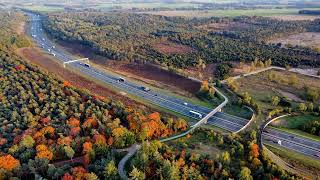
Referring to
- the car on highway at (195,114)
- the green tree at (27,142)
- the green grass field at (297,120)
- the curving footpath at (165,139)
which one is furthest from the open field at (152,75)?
the green tree at (27,142)

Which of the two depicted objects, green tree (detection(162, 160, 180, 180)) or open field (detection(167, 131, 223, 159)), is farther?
open field (detection(167, 131, 223, 159))

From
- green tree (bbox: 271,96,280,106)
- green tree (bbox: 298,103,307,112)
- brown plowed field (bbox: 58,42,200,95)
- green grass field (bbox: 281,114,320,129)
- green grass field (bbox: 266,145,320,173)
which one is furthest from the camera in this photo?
brown plowed field (bbox: 58,42,200,95)

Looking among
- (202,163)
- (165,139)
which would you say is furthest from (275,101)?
(202,163)

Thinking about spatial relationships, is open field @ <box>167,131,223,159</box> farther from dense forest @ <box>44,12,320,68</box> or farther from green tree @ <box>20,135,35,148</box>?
dense forest @ <box>44,12,320,68</box>

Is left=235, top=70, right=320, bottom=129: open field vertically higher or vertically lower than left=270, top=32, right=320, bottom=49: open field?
lower

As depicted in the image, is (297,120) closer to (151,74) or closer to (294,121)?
(294,121)

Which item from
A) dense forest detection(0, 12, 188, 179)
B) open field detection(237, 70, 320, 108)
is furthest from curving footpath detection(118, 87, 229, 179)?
open field detection(237, 70, 320, 108)

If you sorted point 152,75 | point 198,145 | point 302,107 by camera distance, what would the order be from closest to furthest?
point 198,145 < point 302,107 < point 152,75

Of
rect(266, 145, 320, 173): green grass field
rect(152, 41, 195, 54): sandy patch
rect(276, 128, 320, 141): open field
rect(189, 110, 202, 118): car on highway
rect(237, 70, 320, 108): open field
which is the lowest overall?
rect(266, 145, 320, 173): green grass field
